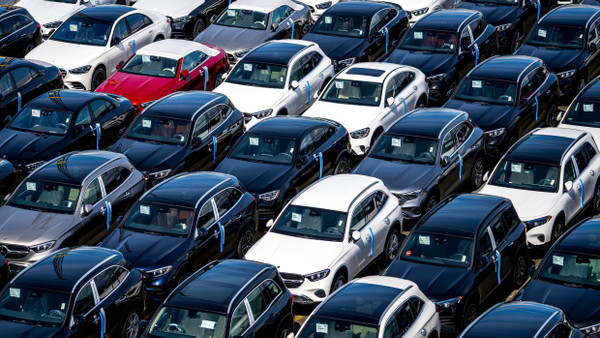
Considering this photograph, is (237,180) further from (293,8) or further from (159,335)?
(293,8)

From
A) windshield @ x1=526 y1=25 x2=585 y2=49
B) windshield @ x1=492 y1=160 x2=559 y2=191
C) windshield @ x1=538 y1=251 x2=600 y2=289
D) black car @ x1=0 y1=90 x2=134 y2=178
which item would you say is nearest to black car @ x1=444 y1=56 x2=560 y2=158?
windshield @ x1=526 y1=25 x2=585 y2=49

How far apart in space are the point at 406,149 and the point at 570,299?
19.0 ft

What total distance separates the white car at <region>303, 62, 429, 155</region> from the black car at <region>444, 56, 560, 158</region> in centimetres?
109

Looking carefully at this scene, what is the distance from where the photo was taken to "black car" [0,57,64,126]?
24.1 metres

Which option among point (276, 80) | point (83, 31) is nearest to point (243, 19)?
point (83, 31)

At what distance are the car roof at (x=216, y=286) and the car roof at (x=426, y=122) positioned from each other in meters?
5.98

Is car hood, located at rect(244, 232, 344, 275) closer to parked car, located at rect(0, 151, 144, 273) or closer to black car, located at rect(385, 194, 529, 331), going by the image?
black car, located at rect(385, 194, 529, 331)

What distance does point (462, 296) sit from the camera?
16.1 meters

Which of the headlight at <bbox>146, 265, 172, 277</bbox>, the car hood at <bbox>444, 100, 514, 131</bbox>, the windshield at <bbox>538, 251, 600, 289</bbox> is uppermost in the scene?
the car hood at <bbox>444, 100, 514, 131</bbox>

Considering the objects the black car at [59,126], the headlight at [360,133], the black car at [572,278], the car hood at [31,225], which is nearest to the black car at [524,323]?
the black car at [572,278]

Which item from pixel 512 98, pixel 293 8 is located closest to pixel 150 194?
pixel 512 98

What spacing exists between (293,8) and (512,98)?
8141 millimetres

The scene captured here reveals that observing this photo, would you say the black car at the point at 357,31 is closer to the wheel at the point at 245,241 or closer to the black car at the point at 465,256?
the wheel at the point at 245,241

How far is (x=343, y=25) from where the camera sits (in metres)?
27.2
